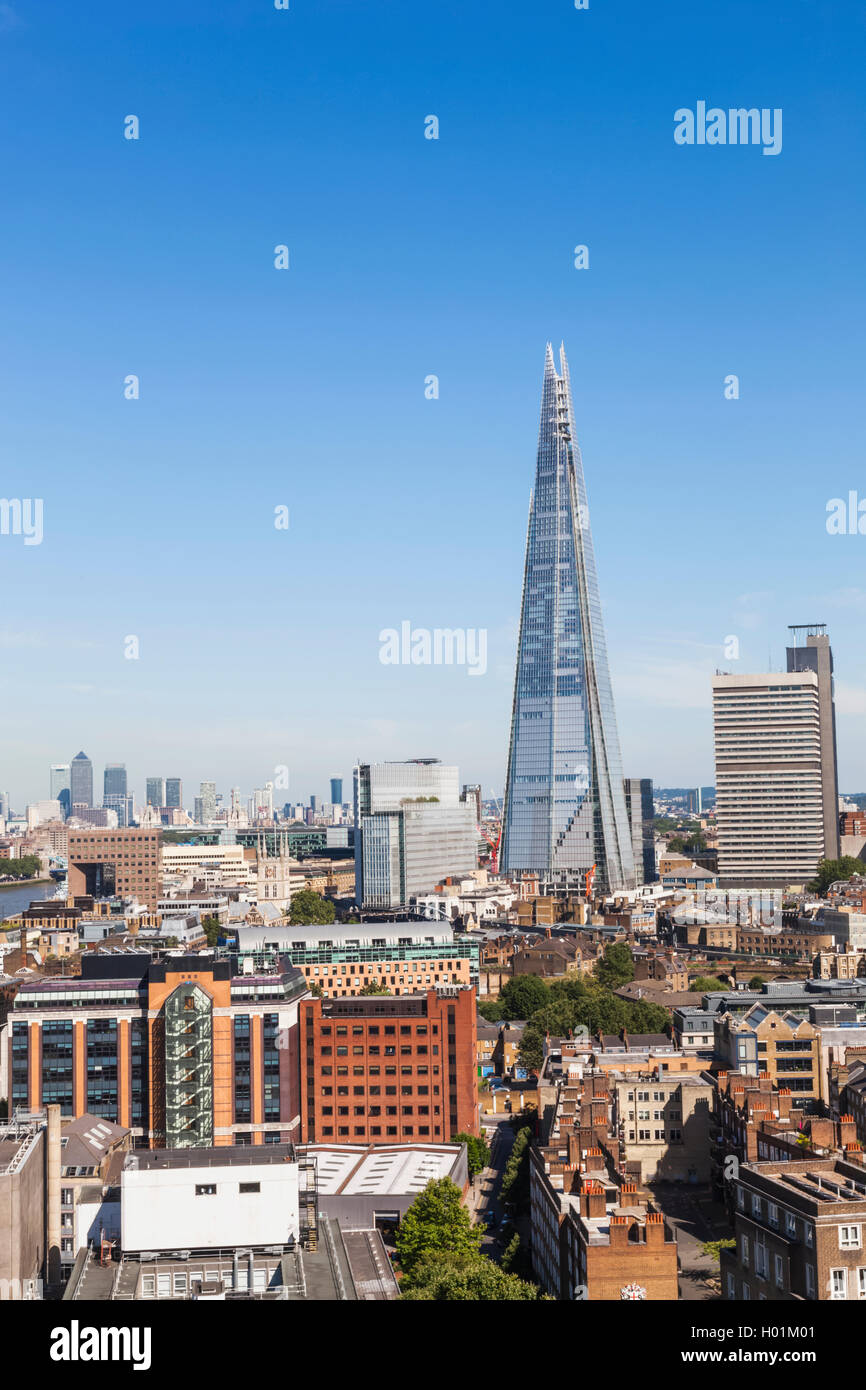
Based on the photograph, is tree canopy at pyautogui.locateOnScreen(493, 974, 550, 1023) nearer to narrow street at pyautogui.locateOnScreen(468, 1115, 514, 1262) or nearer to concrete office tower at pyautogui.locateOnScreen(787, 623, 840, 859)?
narrow street at pyautogui.locateOnScreen(468, 1115, 514, 1262)

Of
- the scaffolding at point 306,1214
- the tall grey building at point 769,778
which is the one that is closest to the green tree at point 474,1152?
the scaffolding at point 306,1214

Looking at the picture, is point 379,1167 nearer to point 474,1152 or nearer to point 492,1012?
point 474,1152

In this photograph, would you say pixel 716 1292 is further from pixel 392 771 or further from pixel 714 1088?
pixel 392 771

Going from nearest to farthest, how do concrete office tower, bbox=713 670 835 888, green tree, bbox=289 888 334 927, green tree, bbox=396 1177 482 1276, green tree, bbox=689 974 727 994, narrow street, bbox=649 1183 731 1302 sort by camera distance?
narrow street, bbox=649 1183 731 1302, green tree, bbox=396 1177 482 1276, green tree, bbox=689 974 727 994, green tree, bbox=289 888 334 927, concrete office tower, bbox=713 670 835 888

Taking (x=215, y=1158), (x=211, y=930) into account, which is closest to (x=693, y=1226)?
(x=215, y=1158)

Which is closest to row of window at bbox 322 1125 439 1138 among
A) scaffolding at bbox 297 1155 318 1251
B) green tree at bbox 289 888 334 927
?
scaffolding at bbox 297 1155 318 1251
